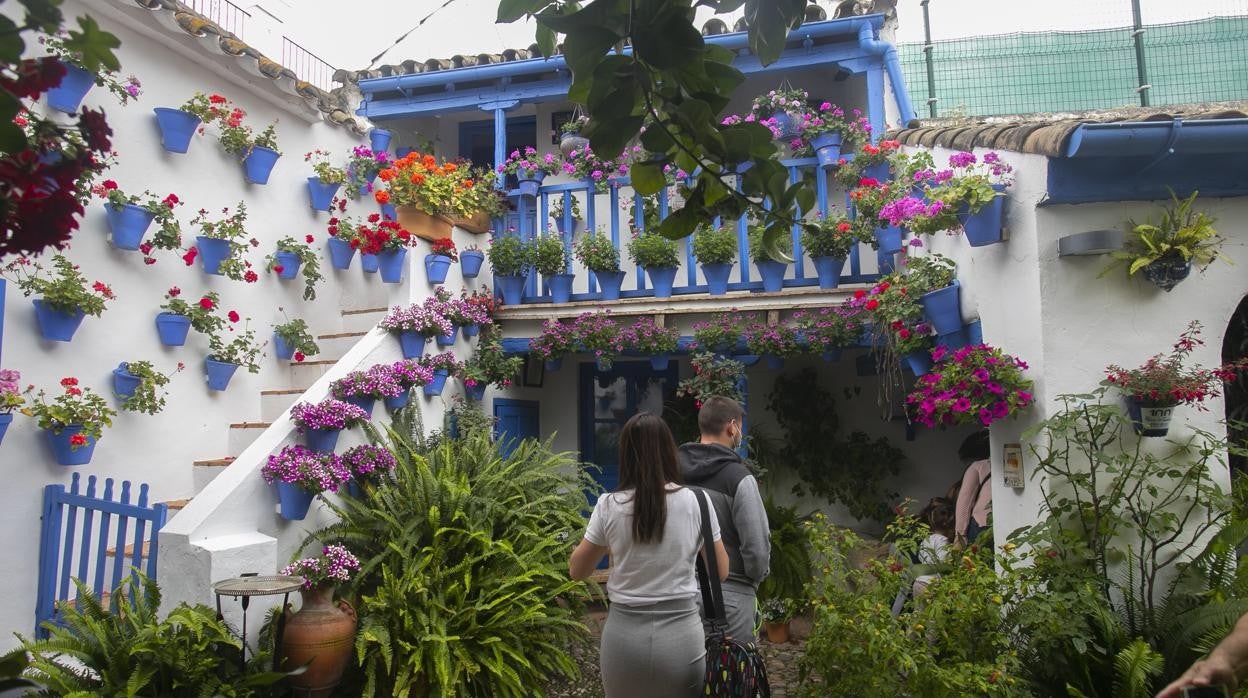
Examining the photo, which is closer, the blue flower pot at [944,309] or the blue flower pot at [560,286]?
the blue flower pot at [944,309]

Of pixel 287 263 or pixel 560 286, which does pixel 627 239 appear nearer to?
pixel 560 286

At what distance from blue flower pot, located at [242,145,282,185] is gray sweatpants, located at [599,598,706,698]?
531 centimetres

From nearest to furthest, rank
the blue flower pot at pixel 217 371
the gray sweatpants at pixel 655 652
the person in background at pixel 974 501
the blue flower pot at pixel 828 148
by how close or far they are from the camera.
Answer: the gray sweatpants at pixel 655 652 → the person in background at pixel 974 501 → the blue flower pot at pixel 217 371 → the blue flower pot at pixel 828 148

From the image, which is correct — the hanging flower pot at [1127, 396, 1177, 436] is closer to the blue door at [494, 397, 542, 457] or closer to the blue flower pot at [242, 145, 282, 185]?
the blue door at [494, 397, 542, 457]

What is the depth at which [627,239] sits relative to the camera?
808 centimetres

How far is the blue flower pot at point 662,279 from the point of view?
6.99m

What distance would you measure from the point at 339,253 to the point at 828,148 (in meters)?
4.50

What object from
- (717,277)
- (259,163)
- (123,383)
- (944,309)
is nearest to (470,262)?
(259,163)

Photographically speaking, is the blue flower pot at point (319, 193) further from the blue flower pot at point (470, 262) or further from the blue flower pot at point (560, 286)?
the blue flower pot at point (560, 286)

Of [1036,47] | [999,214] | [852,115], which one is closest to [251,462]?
[999,214]

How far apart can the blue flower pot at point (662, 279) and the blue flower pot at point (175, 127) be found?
3.69 metres

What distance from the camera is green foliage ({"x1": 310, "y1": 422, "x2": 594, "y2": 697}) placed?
4.40m

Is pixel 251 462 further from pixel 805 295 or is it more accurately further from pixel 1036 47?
pixel 1036 47

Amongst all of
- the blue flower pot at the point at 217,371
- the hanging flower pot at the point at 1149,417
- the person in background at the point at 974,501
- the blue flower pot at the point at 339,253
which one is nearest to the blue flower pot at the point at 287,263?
the blue flower pot at the point at 339,253
